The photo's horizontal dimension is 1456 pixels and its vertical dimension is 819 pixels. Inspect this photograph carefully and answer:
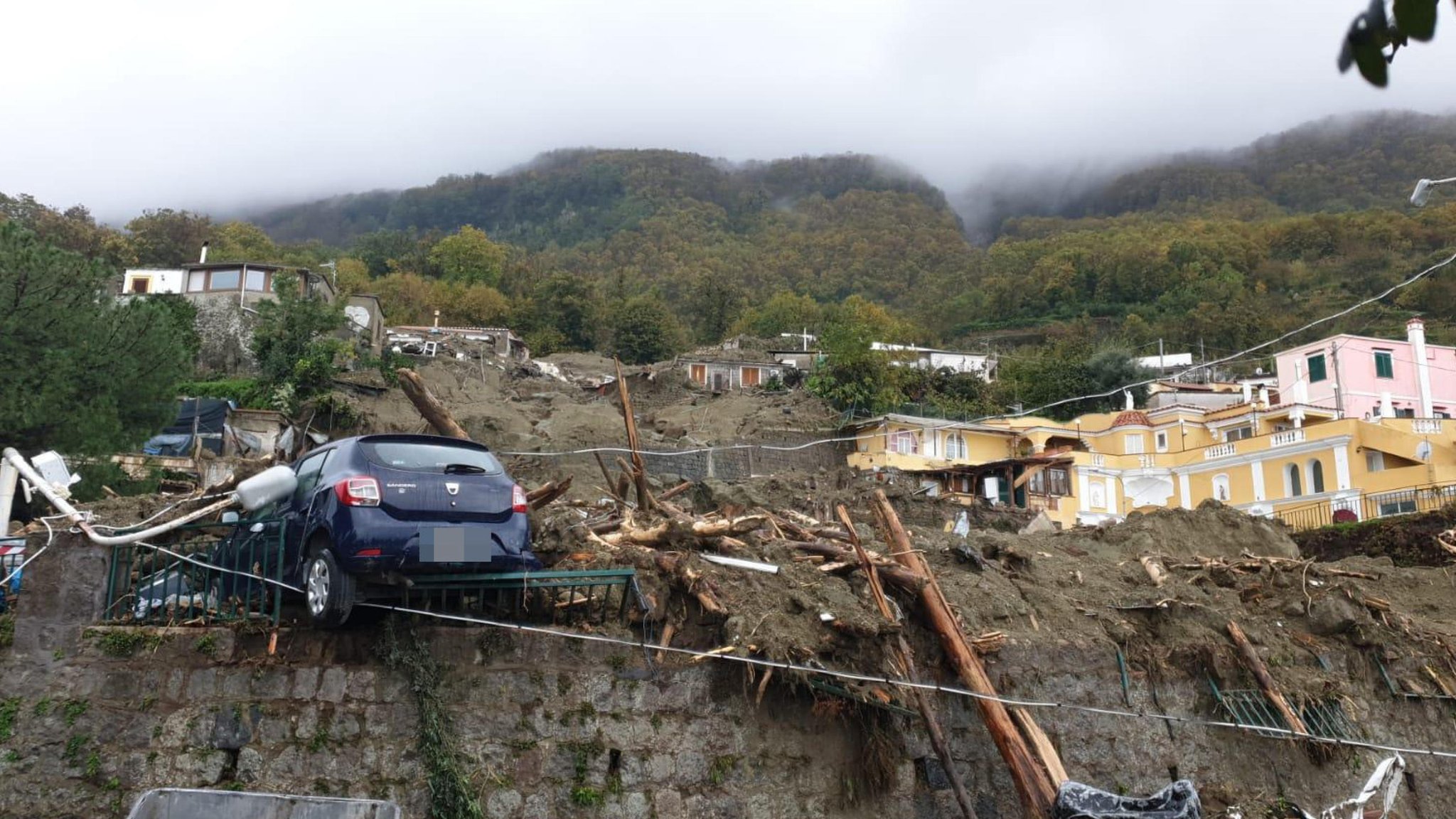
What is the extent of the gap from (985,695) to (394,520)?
498cm

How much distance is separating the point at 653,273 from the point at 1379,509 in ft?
253

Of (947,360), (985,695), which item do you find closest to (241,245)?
(947,360)

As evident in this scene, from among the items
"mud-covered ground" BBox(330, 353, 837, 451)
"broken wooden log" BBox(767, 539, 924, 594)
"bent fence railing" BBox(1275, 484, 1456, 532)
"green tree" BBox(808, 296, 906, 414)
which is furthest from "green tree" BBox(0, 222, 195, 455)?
"green tree" BBox(808, 296, 906, 414)

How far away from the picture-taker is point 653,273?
102m

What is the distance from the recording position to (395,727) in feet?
24.7

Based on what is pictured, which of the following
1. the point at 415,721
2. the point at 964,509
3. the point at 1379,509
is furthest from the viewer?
the point at 1379,509

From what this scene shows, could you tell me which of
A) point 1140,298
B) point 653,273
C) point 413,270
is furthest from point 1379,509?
point 653,273

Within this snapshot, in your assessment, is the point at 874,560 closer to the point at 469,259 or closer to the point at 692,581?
the point at 692,581

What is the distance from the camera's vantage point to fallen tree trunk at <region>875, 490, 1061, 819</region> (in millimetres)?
8328

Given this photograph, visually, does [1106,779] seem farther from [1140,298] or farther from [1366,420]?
[1140,298]

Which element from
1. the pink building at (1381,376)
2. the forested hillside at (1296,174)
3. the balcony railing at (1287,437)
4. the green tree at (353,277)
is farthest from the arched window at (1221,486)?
the forested hillside at (1296,174)

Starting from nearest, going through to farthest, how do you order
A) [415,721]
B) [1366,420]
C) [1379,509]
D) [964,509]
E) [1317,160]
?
[415,721], [964,509], [1379,509], [1366,420], [1317,160]

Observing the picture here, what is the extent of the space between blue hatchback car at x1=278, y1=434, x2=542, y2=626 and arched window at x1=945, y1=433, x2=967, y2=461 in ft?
125

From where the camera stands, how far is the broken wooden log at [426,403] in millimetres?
10071
